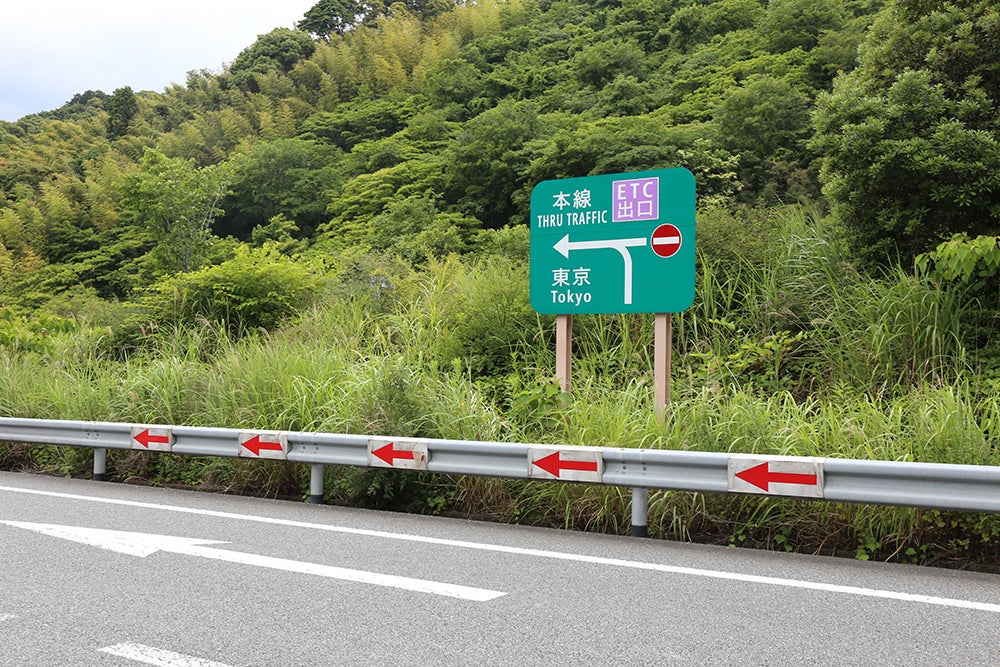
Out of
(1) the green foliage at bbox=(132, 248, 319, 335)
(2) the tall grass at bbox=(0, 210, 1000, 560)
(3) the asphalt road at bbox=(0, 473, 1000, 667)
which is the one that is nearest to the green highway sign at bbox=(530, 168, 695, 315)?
(2) the tall grass at bbox=(0, 210, 1000, 560)

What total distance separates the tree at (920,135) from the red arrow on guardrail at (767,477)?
182 inches

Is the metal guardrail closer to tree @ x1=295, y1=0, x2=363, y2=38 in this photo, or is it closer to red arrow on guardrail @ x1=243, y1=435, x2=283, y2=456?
red arrow on guardrail @ x1=243, y1=435, x2=283, y2=456

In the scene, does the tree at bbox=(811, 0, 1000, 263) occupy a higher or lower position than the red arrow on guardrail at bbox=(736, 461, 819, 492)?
higher

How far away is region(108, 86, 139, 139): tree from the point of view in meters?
89.5

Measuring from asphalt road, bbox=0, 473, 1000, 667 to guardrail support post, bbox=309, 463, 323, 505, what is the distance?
3.57ft

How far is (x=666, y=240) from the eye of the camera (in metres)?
8.09

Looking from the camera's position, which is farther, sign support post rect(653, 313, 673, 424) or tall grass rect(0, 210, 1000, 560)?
sign support post rect(653, 313, 673, 424)

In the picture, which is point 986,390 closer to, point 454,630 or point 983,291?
point 983,291

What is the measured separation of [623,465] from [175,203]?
131ft

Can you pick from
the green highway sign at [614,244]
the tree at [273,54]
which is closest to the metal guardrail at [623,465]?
the green highway sign at [614,244]

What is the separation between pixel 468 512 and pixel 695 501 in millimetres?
1988

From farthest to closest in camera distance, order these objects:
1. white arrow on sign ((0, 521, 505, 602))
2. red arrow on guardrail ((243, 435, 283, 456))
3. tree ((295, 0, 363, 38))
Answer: tree ((295, 0, 363, 38)), red arrow on guardrail ((243, 435, 283, 456)), white arrow on sign ((0, 521, 505, 602))

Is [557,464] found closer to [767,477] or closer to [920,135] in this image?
[767,477]

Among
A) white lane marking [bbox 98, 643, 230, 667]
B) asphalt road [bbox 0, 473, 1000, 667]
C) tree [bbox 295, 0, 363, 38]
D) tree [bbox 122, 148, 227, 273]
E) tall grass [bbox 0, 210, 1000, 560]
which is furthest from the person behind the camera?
tree [bbox 295, 0, 363, 38]
